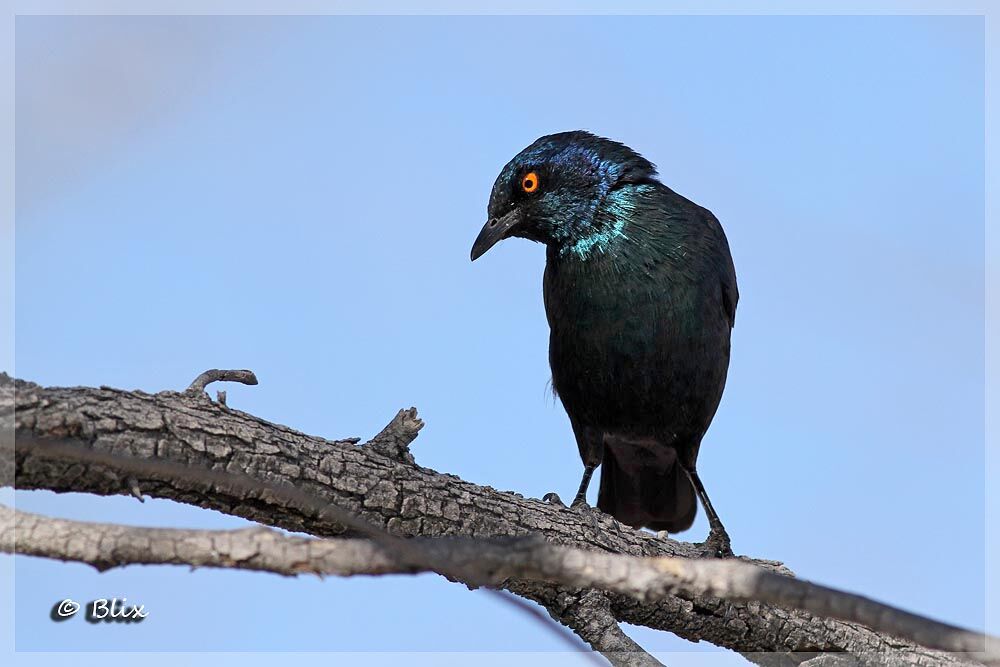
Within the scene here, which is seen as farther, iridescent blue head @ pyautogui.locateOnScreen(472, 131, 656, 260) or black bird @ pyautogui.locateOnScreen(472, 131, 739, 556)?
iridescent blue head @ pyautogui.locateOnScreen(472, 131, 656, 260)

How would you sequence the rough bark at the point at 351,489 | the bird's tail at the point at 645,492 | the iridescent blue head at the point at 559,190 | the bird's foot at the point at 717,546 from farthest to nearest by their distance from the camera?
the bird's tail at the point at 645,492, the iridescent blue head at the point at 559,190, the bird's foot at the point at 717,546, the rough bark at the point at 351,489

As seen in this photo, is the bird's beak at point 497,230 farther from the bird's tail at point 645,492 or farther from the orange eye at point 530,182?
the bird's tail at point 645,492

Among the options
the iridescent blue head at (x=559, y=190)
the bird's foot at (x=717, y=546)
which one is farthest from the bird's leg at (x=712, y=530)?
the iridescent blue head at (x=559, y=190)

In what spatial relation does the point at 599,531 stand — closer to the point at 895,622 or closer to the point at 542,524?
the point at 542,524

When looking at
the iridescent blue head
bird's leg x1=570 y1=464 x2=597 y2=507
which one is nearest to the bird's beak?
the iridescent blue head

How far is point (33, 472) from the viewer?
11.7 ft

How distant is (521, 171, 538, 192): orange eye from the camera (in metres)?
6.20

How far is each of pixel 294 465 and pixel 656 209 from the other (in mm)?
2846

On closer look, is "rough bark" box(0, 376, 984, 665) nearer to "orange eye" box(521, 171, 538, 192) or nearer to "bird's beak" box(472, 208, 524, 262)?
"bird's beak" box(472, 208, 524, 262)

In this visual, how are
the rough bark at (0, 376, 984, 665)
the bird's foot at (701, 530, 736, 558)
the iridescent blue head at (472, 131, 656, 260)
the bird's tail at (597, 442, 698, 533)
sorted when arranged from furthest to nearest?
the bird's tail at (597, 442, 698, 533) < the iridescent blue head at (472, 131, 656, 260) < the bird's foot at (701, 530, 736, 558) < the rough bark at (0, 376, 984, 665)

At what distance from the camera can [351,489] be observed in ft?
13.6

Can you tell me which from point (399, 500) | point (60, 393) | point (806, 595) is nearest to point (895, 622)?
point (806, 595)

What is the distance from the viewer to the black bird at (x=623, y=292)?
5.83m

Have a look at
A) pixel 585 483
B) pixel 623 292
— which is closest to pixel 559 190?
pixel 623 292
